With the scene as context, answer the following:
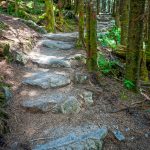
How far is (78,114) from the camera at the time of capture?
6.04 metres

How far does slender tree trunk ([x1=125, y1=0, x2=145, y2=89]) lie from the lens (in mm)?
→ 6742

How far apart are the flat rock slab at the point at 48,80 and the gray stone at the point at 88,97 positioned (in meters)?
0.71

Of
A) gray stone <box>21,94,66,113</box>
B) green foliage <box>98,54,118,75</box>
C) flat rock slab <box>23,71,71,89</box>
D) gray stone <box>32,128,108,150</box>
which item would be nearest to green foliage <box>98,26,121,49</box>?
green foliage <box>98,54,118,75</box>

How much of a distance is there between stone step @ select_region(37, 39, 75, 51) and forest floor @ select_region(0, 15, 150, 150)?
2433 mm

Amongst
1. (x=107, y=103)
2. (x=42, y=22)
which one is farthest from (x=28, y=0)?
(x=107, y=103)

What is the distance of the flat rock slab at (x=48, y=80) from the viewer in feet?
23.0

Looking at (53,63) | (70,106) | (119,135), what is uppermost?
(53,63)

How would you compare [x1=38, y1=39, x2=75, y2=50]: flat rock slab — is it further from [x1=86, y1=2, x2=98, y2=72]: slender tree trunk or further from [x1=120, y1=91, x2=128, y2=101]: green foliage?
[x1=120, y1=91, x2=128, y2=101]: green foliage

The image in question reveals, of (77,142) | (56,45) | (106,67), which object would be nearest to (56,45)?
(56,45)

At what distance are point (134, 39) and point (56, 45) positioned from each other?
464 centimetres

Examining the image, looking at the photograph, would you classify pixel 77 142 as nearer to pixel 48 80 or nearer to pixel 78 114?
pixel 78 114

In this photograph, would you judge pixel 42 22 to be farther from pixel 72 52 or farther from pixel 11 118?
pixel 11 118

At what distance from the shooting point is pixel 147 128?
19.5 feet

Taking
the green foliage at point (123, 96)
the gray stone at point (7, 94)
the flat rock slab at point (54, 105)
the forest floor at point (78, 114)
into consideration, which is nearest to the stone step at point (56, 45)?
the forest floor at point (78, 114)
